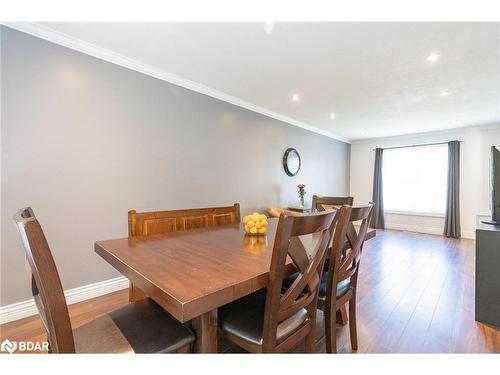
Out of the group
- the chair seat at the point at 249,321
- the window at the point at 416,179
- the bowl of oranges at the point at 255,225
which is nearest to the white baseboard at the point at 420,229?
the window at the point at 416,179

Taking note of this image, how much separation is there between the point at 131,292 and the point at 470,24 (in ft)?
10.2

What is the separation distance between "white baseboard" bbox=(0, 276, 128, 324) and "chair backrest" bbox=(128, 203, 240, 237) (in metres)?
1.30

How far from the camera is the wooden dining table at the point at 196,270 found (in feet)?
2.44

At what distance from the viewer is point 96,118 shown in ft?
7.32

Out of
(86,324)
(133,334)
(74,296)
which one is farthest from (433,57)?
(74,296)

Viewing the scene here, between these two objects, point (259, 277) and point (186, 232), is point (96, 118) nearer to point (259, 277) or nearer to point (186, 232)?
point (186, 232)

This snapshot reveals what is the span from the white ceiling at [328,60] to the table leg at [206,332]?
2000mm

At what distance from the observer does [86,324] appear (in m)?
0.99

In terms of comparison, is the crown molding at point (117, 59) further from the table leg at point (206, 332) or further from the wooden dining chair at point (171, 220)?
the table leg at point (206, 332)

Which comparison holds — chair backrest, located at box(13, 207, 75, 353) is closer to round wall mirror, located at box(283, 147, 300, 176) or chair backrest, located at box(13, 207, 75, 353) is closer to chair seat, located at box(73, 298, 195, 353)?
chair seat, located at box(73, 298, 195, 353)

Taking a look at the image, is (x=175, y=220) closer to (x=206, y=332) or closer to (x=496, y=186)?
(x=206, y=332)

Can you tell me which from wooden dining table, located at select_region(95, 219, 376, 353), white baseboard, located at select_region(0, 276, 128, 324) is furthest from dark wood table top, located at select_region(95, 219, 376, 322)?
white baseboard, located at select_region(0, 276, 128, 324)
